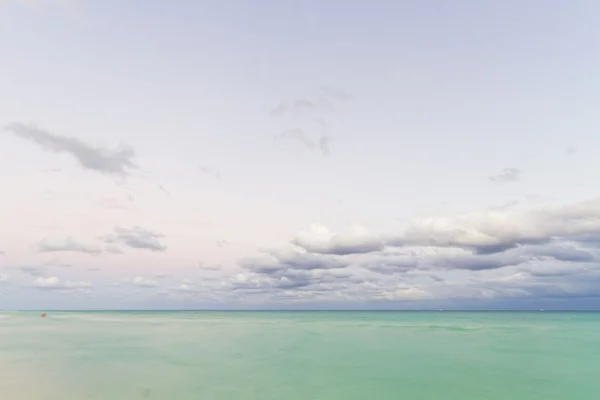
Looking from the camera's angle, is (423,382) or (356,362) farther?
(356,362)

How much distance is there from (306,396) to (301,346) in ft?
66.5

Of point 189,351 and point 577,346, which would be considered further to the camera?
point 577,346

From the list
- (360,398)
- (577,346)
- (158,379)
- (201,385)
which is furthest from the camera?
(577,346)

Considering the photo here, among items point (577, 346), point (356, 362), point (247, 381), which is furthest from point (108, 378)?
point (577, 346)

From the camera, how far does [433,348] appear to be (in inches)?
1510

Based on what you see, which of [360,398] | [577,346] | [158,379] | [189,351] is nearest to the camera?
[360,398]

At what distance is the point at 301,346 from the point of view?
39.2m

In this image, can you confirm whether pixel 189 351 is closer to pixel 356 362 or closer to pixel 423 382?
pixel 356 362

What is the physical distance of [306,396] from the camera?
63.8 feet

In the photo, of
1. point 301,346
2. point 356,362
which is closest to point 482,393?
point 356,362

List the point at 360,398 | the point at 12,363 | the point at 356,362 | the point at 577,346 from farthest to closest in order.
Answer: the point at 577,346 < the point at 356,362 < the point at 12,363 < the point at 360,398

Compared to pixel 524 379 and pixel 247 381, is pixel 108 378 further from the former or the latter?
pixel 524 379

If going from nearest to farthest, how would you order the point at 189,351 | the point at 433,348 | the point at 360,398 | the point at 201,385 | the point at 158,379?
the point at 360,398
the point at 201,385
the point at 158,379
the point at 189,351
the point at 433,348

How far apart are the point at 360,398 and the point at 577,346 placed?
3360 cm
